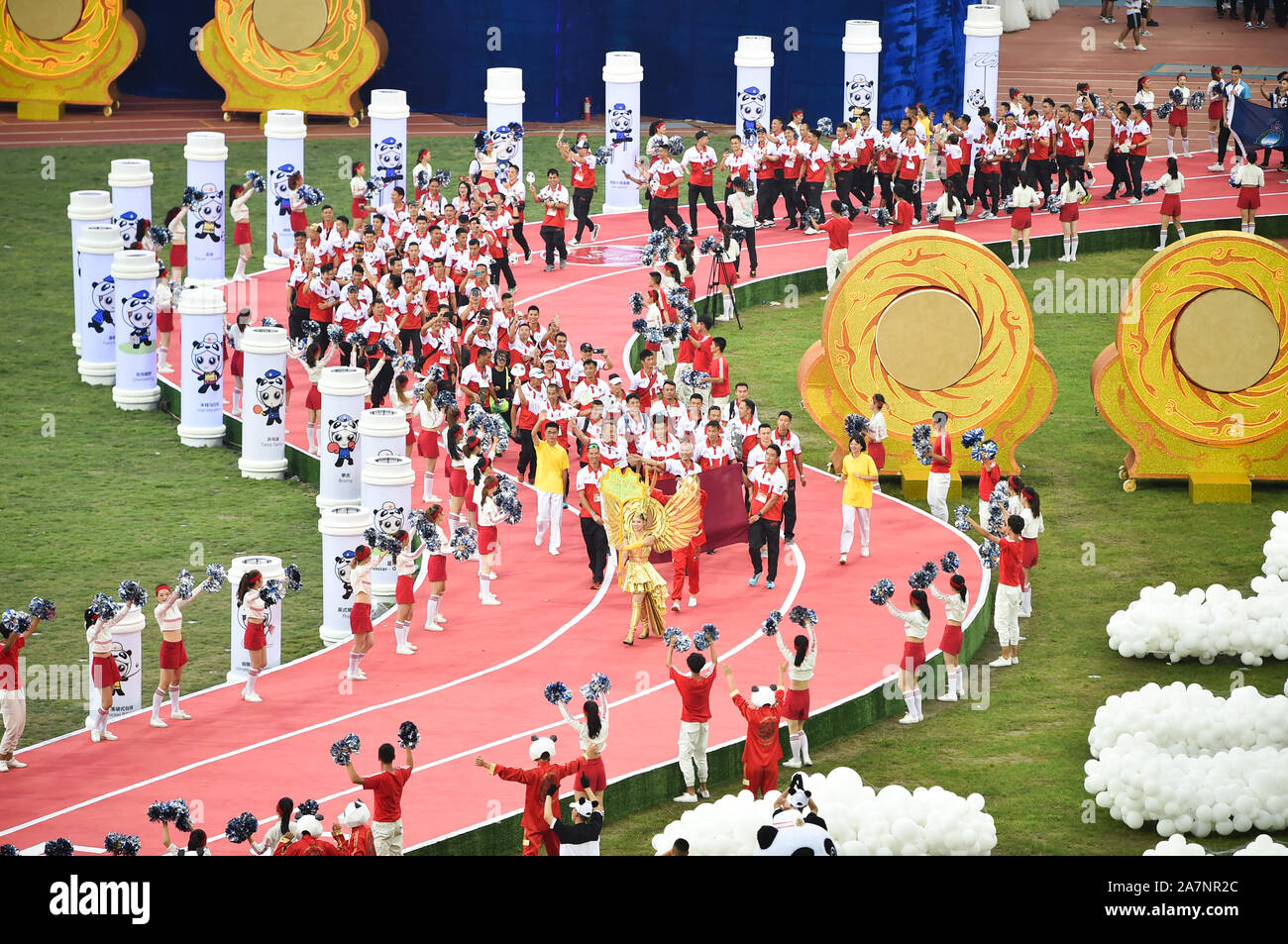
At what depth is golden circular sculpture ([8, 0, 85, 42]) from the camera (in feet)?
127

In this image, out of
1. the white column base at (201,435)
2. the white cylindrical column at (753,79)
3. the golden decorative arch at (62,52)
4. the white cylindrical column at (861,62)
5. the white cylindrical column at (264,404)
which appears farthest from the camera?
the golden decorative arch at (62,52)

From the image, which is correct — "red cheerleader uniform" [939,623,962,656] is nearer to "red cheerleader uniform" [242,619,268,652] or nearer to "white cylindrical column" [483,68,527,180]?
"red cheerleader uniform" [242,619,268,652]

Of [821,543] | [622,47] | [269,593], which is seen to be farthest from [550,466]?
[622,47]

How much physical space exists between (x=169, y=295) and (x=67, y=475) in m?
3.75

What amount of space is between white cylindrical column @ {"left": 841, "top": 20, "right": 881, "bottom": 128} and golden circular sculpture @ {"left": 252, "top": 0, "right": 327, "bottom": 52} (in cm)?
1013

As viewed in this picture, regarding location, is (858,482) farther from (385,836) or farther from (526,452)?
(385,836)

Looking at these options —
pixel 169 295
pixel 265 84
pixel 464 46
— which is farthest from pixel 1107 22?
pixel 169 295

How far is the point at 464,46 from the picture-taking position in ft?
139

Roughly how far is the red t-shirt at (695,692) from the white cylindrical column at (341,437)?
7155mm

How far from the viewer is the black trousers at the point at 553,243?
106 feet

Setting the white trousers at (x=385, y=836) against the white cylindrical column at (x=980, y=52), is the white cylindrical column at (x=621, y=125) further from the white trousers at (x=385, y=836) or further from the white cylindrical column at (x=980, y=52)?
the white trousers at (x=385, y=836)

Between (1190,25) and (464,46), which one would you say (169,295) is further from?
(1190,25)

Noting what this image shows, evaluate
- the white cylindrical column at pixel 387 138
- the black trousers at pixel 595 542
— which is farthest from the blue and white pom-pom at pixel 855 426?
the white cylindrical column at pixel 387 138

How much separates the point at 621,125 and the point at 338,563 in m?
18.3
